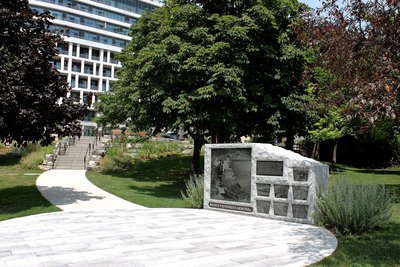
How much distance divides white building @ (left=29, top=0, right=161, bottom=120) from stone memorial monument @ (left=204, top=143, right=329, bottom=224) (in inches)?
2521

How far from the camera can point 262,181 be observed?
35.1 ft

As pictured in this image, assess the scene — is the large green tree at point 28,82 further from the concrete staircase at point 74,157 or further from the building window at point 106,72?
the building window at point 106,72

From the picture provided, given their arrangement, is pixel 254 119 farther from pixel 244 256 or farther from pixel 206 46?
pixel 244 256

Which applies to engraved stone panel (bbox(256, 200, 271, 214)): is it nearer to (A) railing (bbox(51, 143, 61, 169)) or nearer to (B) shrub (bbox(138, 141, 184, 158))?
(A) railing (bbox(51, 143, 61, 169))

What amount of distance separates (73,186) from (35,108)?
6.59 metres

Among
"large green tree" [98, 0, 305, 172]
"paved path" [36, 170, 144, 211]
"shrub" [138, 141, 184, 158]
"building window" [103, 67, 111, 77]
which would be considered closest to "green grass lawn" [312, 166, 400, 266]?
"large green tree" [98, 0, 305, 172]

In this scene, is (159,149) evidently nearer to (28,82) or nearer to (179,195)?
(179,195)

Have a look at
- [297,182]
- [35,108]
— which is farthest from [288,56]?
[35,108]

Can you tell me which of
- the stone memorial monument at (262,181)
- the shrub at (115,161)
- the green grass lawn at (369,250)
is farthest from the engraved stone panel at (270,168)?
the shrub at (115,161)

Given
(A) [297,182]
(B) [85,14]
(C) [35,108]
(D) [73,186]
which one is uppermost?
(B) [85,14]

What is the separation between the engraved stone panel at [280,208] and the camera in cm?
1023

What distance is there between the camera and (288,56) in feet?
50.2

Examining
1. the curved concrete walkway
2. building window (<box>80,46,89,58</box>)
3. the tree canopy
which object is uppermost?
building window (<box>80,46,89,58</box>)

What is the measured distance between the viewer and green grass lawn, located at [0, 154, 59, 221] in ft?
38.7
